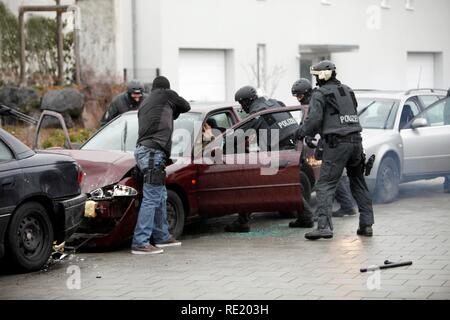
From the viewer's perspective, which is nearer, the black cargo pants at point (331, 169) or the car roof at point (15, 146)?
the car roof at point (15, 146)

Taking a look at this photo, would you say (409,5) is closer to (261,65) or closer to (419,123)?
(261,65)

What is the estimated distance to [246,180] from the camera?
11.8 m

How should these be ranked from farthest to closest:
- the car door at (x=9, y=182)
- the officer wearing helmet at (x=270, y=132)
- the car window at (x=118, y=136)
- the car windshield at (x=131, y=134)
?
the officer wearing helmet at (x=270, y=132) → the car window at (x=118, y=136) → the car windshield at (x=131, y=134) → the car door at (x=9, y=182)

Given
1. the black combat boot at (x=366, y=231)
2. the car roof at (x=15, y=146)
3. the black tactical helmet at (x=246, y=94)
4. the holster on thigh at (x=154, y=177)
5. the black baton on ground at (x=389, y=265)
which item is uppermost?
the black tactical helmet at (x=246, y=94)

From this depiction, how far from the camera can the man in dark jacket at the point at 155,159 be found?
1066 cm

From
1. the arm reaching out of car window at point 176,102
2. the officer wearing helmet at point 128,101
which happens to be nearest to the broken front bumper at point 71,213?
the arm reaching out of car window at point 176,102

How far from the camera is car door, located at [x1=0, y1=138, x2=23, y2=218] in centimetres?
927

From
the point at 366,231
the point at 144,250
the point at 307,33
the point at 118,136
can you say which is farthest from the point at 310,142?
the point at 307,33

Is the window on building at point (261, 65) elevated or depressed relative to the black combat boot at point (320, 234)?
elevated


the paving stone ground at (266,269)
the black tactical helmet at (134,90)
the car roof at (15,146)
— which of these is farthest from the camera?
the black tactical helmet at (134,90)

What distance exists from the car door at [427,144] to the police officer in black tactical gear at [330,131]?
3.70 m

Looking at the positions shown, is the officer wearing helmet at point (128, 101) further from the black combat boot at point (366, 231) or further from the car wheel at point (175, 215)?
the black combat boot at point (366, 231)

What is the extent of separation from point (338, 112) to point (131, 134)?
255cm

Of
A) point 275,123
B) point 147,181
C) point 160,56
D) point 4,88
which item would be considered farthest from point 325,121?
point 160,56
